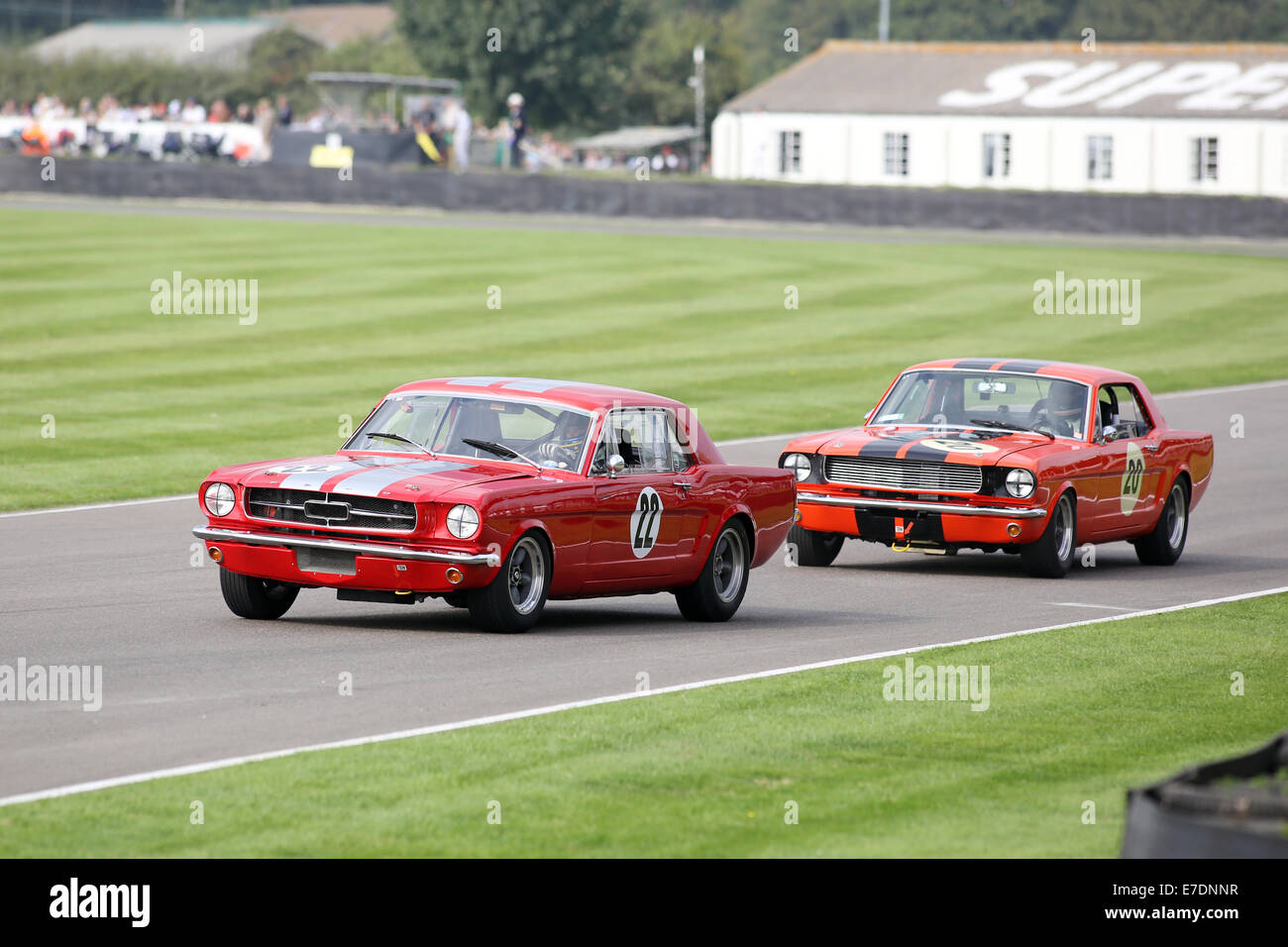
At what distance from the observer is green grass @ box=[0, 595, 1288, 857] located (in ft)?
21.0

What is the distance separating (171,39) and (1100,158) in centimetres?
6732

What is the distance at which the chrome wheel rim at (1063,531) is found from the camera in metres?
14.0

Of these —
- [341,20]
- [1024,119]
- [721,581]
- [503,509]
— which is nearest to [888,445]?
[721,581]

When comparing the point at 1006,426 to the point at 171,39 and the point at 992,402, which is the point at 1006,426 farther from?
the point at 171,39

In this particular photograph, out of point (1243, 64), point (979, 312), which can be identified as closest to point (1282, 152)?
point (1243, 64)

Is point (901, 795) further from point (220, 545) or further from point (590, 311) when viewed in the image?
point (590, 311)

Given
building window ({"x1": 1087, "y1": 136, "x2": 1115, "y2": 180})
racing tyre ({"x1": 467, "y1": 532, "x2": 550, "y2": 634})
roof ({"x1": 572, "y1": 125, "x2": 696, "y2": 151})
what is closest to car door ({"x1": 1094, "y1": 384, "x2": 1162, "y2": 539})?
racing tyre ({"x1": 467, "y1": 532, "x2": 550, "y2": 634})

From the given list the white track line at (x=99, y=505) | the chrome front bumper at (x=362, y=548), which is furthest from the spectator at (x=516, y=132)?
the chrome front bumper at (x=362, y=548)

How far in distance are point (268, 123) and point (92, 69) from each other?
4009 cm

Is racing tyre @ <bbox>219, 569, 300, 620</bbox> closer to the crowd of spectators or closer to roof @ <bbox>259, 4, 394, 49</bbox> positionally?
the crowd of spectators

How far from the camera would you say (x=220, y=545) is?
35.1 ft

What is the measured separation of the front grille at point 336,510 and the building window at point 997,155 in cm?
6345

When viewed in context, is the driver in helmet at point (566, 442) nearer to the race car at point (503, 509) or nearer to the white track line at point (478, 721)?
the race car at point (503, 509)

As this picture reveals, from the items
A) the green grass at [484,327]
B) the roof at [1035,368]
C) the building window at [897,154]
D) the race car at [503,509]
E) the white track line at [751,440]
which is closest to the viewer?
the race car at [503,509]
